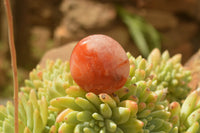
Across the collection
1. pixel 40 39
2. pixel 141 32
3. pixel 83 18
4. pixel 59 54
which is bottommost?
pixel 59 54

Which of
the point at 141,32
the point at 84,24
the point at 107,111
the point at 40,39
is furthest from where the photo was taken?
the point at 40,39

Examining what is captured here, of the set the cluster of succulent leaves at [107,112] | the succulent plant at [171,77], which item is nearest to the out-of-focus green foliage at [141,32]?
the succulent plant at [171,77]

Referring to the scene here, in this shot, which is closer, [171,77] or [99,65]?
[99,65]

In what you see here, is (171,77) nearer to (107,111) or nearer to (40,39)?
(107,111)

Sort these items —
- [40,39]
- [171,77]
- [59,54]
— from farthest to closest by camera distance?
[40,39] < [59,54] < [171,77]

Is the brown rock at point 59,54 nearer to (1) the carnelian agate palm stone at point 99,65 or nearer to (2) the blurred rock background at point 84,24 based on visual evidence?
(1) the carnelian agate palm stone at point 99,65

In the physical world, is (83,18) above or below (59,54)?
above

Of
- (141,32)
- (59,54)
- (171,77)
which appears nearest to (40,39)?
(141,32)
